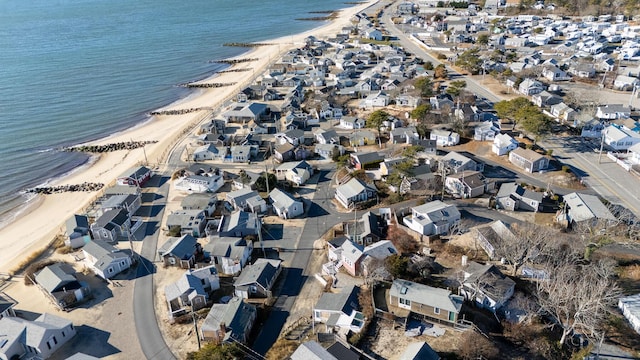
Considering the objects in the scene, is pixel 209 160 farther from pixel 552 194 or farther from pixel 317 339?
pixel 552 194

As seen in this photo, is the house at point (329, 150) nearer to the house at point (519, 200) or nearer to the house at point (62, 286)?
the house at point (519, 200)

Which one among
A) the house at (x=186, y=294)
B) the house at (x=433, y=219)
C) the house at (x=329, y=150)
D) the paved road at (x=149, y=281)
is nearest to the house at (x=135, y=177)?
the paved road at (x=149, y=281)

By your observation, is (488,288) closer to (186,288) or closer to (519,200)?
(519,200)

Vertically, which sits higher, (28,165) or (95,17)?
(95,17)

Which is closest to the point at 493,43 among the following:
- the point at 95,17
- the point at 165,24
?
the point at 165,24

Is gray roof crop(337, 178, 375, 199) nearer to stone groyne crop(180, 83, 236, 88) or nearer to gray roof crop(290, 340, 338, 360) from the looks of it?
gray roof crop(290, 340, 338, 360)

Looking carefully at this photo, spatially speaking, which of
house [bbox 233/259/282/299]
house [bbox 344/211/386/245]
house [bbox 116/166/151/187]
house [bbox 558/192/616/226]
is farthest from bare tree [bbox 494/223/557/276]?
house [bbox 116/166/151/187]
